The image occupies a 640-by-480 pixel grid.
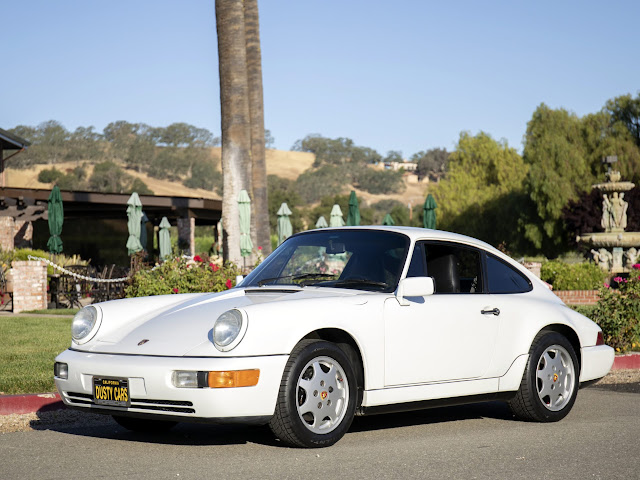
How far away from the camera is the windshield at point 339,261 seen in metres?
6.93

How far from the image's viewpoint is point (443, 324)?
6.89 meters

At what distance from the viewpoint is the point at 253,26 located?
23.3 metres

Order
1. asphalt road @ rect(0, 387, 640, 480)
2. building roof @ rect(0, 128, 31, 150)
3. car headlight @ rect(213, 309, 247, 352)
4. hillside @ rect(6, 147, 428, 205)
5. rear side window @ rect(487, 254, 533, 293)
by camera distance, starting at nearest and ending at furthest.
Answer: asphalt road @ rect(0, 387, 640, 480) → car headlight @ rect(213, 309, 247, 352) → rear side window @ rect(487, 254, 533, 293) → building roof @ rect(0, 128, 31, 150) → hillside @ rect(6, 147, 428, 205)

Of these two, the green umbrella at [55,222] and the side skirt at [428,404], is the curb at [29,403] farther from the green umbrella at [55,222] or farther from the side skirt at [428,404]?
the green umbrella at [55,222]

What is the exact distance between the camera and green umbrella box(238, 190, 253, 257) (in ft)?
65.6

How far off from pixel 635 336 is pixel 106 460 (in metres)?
7.81

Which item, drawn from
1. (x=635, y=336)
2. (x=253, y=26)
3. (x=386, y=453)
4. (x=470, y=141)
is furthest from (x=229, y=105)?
(x=470, y=141)

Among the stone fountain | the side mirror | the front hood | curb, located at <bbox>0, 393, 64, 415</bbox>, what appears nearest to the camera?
the front hood

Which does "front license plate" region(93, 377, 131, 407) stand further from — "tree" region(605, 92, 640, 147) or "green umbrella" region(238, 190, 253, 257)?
"tree" region(605, 92, 640, 147)

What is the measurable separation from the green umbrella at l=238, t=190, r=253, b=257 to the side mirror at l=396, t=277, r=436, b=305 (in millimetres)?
13492

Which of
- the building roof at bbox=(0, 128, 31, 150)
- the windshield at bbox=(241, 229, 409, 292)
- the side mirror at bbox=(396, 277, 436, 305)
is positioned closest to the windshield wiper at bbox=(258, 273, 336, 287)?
the windshield at bbox=(241, 229, 409, 292)

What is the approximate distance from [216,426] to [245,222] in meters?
13.5

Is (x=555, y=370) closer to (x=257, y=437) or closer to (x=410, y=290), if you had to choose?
(x=410, y=290)

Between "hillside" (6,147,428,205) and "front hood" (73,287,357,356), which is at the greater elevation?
"hillside" (6,147,428,205)
